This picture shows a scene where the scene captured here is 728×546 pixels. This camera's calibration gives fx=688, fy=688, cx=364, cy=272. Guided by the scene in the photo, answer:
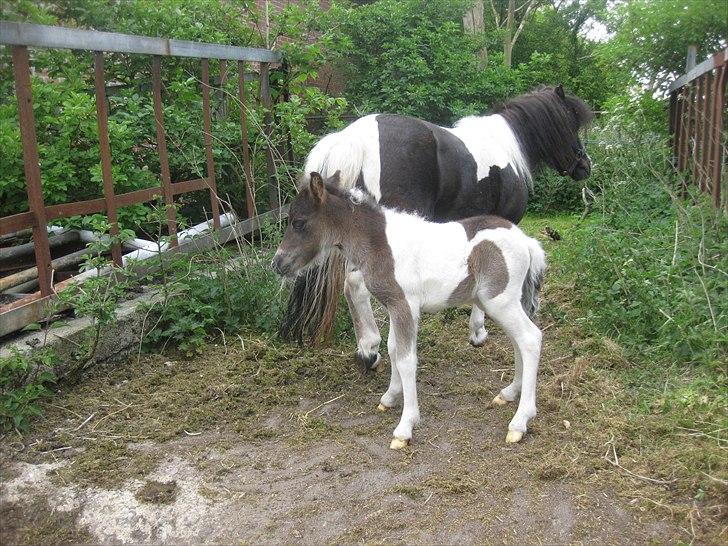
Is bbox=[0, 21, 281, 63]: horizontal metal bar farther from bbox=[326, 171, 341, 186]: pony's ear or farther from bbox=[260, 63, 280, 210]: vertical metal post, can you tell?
bbox=[326, 171, 341, 186]: pony's ear

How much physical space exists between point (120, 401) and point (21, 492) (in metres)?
1.04

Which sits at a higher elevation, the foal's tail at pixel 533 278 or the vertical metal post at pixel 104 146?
the vertical metal post at pixel 104 146

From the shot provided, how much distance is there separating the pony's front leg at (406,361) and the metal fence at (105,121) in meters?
2.14

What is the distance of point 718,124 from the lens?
328 cm

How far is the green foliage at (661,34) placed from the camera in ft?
8.10

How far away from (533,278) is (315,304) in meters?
1.51

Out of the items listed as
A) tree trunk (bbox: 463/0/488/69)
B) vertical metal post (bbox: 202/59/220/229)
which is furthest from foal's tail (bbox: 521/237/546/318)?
tree trunk (bbox: 463/0/488/69)

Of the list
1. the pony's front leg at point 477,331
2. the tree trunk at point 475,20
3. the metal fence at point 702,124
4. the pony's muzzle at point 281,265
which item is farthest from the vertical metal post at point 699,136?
the tree trunk at point 475,20

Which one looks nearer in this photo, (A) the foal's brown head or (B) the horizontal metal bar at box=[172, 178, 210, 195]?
(A) the foal's brown head

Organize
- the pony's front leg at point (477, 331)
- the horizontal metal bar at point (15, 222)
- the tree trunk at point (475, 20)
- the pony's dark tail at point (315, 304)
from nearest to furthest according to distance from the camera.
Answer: the horizontal metal bar at point (15, 222), the pony's dark tail at point (315, 304), the pony's front leg at point (477, 331), the tree trunk at point (475, 20)

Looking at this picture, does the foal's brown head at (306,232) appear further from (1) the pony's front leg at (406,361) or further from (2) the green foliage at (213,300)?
(2) the green foliage at (213,300)

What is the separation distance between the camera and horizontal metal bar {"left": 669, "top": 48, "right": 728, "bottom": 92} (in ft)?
8.55

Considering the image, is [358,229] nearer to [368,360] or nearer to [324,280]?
[324,280]

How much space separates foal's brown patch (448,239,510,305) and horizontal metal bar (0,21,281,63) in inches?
101
